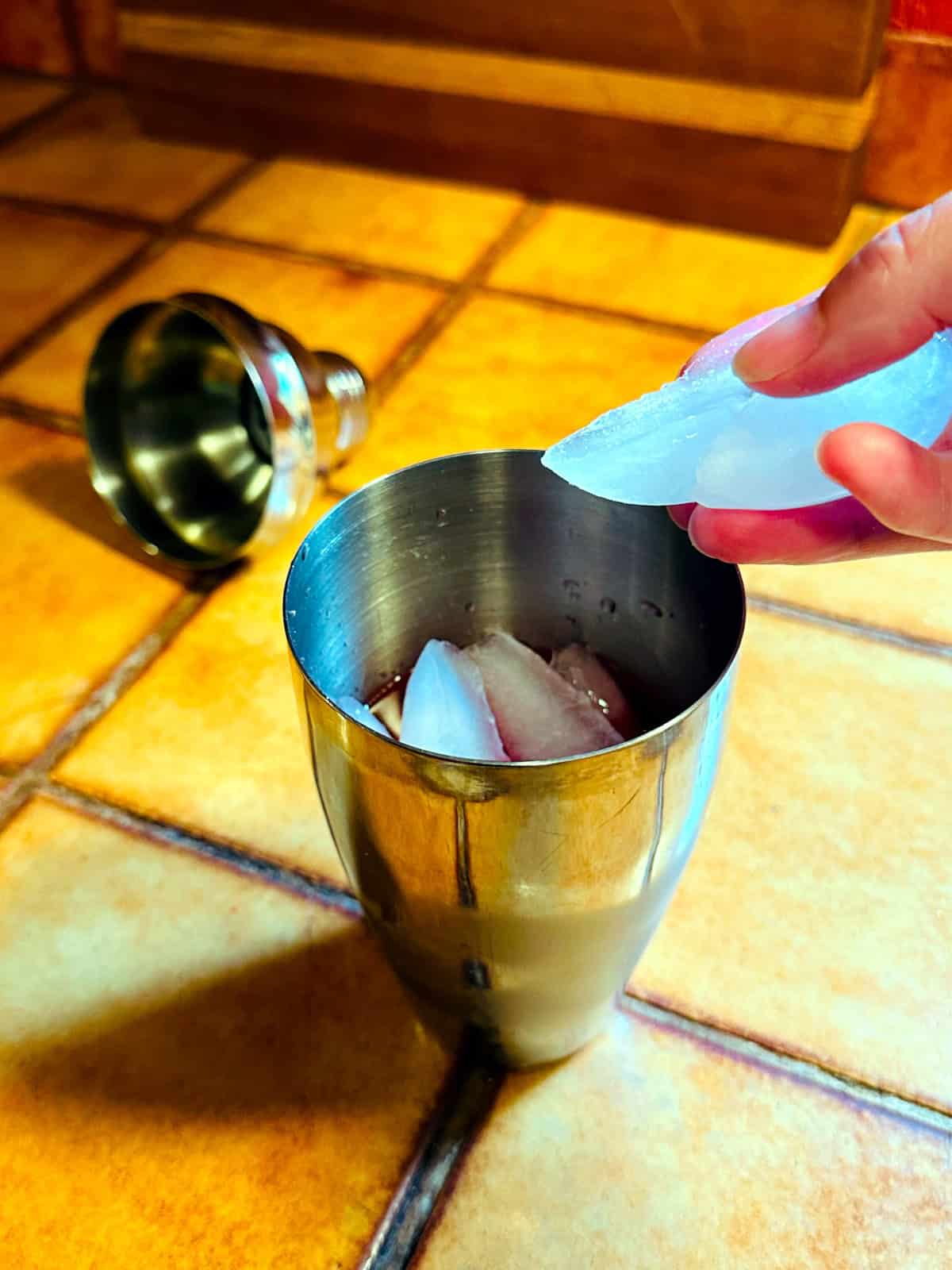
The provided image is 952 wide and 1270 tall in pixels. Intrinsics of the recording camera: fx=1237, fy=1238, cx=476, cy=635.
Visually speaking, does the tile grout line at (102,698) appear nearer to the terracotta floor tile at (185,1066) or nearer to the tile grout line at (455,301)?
the terracotta floor tile at (185,1066)

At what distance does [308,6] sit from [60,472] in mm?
434

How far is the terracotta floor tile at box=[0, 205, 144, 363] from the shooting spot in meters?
0.80

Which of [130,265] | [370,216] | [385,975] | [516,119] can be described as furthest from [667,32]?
[385,975]

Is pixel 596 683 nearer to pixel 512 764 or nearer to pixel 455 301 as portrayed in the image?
pixel 512 764

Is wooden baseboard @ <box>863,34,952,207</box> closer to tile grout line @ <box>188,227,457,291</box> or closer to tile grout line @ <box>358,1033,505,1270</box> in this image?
tile grout line @ <box>188,227,457,291</box>

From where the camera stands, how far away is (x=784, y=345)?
293 mm

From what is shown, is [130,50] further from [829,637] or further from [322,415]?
[829,637]

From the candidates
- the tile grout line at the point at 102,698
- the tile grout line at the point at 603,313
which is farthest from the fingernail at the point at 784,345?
the tile grout line at the point at 603,313

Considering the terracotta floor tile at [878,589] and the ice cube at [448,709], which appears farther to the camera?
the terracotta floor tile at [878,589]

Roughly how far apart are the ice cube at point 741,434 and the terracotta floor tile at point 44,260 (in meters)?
0.55

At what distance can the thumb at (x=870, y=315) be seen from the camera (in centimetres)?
28

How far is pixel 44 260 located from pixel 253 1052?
2.03ft

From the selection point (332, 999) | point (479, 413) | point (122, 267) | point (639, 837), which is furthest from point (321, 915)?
point (122, 267)

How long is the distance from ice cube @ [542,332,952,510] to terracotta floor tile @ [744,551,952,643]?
254mm
